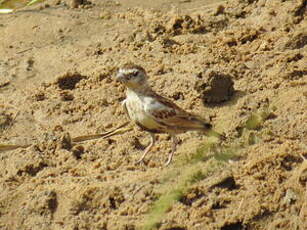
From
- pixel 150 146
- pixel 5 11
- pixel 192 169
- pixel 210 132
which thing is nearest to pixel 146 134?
pixel 150 146

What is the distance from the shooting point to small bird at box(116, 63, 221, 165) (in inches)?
276

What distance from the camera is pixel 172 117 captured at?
7.04 m

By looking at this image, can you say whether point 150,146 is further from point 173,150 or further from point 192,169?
point 192,169

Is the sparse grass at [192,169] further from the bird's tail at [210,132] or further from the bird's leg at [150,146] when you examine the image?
the bird's leg at [150,146]

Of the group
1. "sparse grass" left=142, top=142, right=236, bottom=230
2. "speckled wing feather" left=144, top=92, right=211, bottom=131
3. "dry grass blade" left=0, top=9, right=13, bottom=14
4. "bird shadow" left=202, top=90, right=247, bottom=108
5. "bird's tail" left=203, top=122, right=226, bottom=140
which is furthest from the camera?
"dry grass blade" left=0, top=9, right=13, bottom=14

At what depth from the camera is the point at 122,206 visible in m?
6.49

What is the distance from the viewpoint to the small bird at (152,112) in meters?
7.02

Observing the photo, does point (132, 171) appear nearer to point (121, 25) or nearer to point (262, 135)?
point (262, 135)

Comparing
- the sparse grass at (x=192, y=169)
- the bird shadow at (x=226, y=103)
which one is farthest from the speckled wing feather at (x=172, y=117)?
the bird shadow at (x=226, y=103)

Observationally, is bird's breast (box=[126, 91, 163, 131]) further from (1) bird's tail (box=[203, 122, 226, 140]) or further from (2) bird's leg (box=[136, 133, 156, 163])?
(1) bird's tail (box=[203, 122, 226, 140])

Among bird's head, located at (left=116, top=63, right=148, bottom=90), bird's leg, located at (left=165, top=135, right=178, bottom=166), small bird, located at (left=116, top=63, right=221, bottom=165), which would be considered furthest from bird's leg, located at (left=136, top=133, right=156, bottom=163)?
bird's head, located at (left=116, top=63, right=148, bottom=90)

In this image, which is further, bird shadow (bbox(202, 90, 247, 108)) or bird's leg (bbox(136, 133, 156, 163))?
bird shadow (bbox(202, 90, 247, 108))

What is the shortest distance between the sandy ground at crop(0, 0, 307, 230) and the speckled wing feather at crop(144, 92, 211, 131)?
213 millimetres

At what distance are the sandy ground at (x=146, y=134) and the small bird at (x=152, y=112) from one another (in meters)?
0.20
